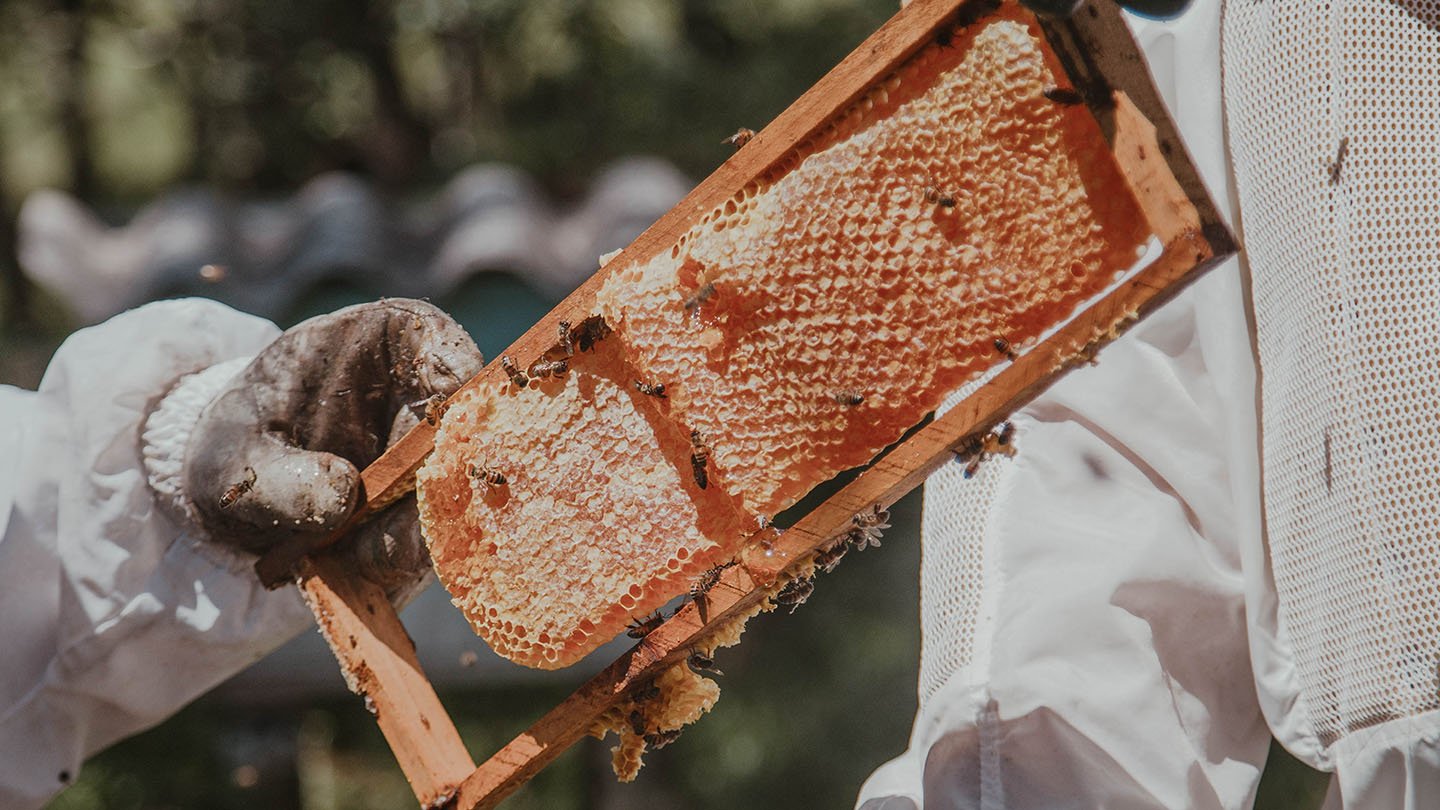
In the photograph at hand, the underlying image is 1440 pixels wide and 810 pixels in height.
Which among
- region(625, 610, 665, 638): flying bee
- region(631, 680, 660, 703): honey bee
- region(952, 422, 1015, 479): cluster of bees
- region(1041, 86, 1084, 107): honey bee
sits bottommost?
region(631, 680, 660, 703): honey bee

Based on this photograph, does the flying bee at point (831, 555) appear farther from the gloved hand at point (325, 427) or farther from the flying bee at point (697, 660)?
the gloved hand at point (325, 427)

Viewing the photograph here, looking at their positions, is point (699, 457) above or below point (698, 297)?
below

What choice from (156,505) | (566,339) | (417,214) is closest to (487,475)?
(566,339)

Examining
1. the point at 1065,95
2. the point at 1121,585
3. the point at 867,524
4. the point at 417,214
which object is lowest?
the point at 1121,585

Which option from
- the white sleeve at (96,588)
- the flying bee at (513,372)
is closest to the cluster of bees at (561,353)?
the flying bee at (513,372)

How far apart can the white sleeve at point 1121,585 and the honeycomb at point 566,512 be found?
21.7 inches

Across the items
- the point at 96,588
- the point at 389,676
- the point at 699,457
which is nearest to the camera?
the point at 699,457

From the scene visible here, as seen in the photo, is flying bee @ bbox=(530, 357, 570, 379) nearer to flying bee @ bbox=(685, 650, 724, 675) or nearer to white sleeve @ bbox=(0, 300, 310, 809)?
flying bee @ bbox=(685, 650, 724, 675)

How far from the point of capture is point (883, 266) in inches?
53.2

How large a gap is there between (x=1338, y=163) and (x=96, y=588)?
2062mm

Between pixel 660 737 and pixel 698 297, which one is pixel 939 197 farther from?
pixel 660 737

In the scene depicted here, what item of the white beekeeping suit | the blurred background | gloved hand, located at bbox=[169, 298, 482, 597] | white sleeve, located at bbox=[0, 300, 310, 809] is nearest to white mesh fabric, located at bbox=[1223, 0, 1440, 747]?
the white beekeeping suit

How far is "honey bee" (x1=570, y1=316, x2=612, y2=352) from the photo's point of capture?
5.00 ft

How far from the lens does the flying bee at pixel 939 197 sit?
1305mm
